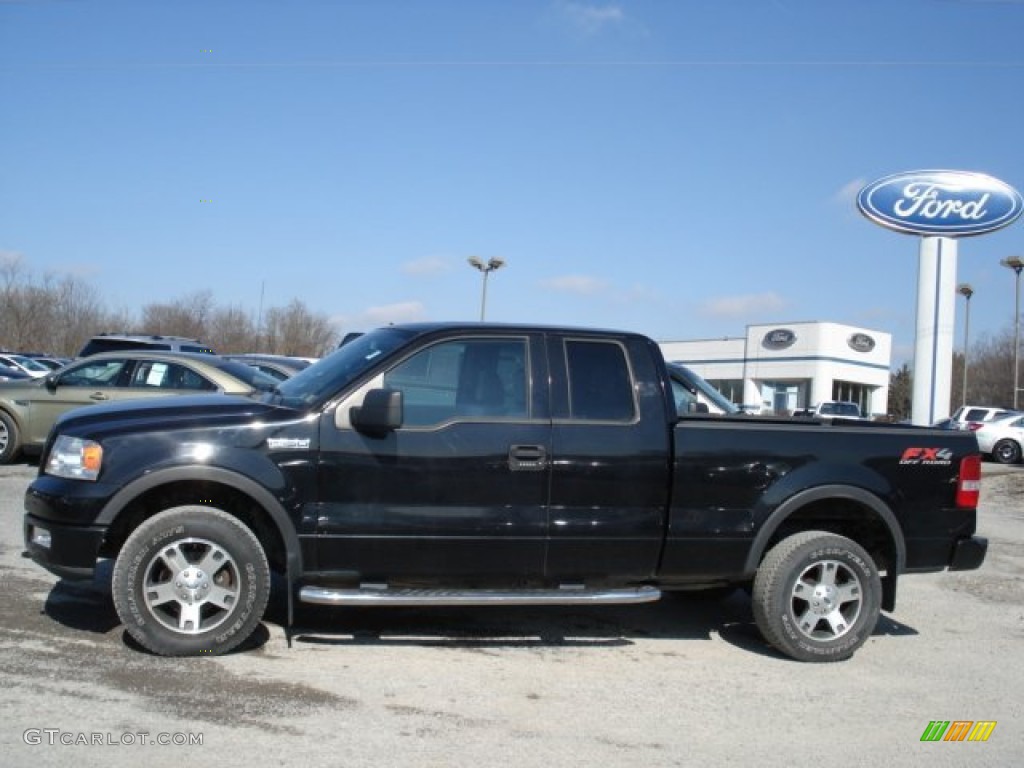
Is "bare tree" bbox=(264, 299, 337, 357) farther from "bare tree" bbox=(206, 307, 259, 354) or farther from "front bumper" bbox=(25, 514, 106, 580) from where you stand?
"front bumper" bbox=(25, 514, 106, 580)

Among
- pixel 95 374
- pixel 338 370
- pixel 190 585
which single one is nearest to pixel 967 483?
pixel 338 370

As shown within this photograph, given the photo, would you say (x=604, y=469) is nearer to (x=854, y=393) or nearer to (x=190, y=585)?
(x=190, y=585)

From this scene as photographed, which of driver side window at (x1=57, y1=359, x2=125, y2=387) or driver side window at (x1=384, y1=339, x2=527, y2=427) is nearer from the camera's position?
driver side window at (x1=384, y1=339, x2=527, y2=427)

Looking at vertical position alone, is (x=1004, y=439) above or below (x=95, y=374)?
below

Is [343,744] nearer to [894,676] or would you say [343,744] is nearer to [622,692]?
[622,692]

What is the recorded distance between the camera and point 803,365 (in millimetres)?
54656

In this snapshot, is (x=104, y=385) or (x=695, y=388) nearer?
(x=695, y=388)

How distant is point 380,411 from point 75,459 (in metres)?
1.71

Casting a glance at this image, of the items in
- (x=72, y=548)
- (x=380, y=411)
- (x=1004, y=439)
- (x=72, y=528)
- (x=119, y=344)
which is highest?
(x=119, y=344)

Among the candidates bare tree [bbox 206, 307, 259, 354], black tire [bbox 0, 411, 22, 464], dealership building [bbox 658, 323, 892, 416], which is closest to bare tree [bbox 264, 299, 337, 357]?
bare tree [bbox 206, 307, 259, 354]

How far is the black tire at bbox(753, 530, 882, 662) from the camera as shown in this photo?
222 inches

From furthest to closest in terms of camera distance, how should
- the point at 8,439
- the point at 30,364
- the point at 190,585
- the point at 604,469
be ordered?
1. the point at 30,364
2. the point at 8,439
3. the point at 604,469
4. the point at 190,585

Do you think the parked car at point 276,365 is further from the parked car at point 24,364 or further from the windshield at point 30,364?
the windshield at point 30,364

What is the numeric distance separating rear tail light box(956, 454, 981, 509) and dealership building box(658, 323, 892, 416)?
4807 cm
